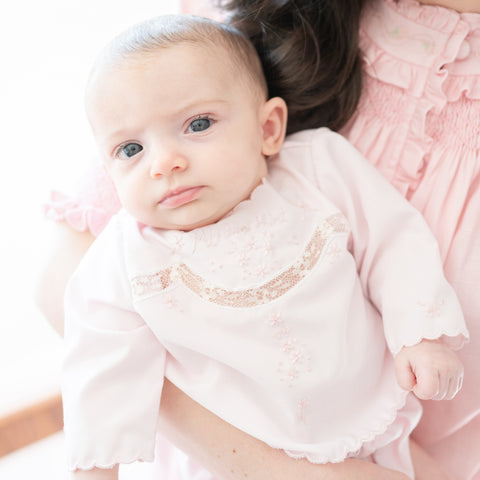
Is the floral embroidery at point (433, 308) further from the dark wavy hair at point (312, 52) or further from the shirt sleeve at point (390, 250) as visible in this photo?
the dark wavy hair at point (312, 52)

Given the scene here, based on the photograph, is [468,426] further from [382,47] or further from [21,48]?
[21,48]

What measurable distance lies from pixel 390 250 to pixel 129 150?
462mm

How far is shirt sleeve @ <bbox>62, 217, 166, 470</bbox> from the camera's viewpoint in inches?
36.1

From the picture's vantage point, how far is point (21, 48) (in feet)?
4.68

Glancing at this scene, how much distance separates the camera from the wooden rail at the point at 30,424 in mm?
1301

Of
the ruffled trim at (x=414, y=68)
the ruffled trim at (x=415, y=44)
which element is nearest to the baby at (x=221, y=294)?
the ruffled trim at (x=414, y=68)

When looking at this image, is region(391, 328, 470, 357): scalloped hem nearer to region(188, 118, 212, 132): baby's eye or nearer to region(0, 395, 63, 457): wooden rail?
region(188, 118, 212, 132): baby's eye

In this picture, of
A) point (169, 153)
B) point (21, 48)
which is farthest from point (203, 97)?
point (21, 48)

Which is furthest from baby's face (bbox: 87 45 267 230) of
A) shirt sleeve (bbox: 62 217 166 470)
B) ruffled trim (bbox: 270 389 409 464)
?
ruffled trim (bbox: 270 389 409 464)

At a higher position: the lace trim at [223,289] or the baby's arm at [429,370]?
the lace trim at [223,289]

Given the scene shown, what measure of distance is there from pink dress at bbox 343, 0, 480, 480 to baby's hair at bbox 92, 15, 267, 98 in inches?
9.9

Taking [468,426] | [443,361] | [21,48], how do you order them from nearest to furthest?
1. [443,361]
2. [468,426]
3. [21,48]

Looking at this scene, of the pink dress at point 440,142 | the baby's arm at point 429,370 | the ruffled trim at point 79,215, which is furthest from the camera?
the ruffled trim at point 79,215

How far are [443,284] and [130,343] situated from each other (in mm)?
503
